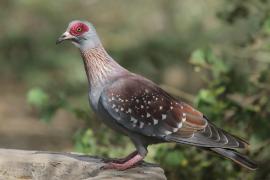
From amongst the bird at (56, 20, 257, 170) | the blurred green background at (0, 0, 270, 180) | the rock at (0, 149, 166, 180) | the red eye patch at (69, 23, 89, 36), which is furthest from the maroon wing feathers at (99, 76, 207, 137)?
the blurred green background at (0, 0, 270, 180)

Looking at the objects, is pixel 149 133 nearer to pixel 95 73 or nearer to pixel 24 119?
pixel 95 73

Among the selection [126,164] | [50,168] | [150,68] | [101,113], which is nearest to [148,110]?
[101,113]

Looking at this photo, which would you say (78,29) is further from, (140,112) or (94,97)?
(140,112)

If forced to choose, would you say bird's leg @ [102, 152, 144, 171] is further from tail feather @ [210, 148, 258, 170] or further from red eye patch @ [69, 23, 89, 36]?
red eye patch @ [69, 23, 89, 36]

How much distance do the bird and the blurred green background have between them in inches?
62.6

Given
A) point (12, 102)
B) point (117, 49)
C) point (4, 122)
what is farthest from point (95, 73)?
point (12, 102)

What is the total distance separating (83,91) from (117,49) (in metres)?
0.88

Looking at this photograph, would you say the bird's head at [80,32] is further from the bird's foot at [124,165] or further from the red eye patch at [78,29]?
the bird's foot at [124,165]

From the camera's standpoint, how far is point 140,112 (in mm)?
5188

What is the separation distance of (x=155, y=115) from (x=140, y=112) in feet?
0.36

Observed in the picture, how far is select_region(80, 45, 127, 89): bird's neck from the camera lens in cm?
517

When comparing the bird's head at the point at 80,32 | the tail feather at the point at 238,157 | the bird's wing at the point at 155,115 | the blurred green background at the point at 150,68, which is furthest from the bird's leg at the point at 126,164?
the blurred green background at the point at 150,68

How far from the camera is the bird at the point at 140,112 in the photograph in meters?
5.05

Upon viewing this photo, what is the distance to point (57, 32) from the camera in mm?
13266
